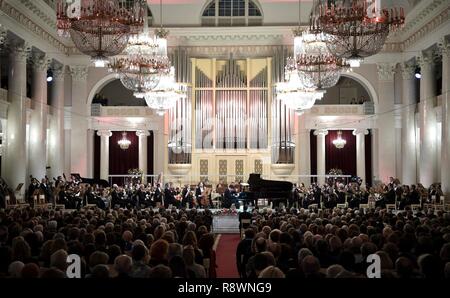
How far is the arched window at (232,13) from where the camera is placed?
31.2 metres

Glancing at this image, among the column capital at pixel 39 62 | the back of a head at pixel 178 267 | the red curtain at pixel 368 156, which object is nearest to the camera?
the back of a head at pixel 178 267

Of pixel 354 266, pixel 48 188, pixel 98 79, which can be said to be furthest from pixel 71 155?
pixel 354 266

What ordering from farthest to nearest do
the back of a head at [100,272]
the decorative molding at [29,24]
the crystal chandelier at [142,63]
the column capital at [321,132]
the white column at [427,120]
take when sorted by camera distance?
the column capital at [321,132] → the white column at [427,120] → the decorative molding at [29,24] → the crystal chandelier at [142,63] → the back of a head at [100,272]

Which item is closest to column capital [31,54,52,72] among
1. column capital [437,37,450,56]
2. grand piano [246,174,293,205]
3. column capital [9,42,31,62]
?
column capital [9,42,31,62]

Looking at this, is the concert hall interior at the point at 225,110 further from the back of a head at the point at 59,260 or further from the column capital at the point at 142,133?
the back of a head at the point at 59,260

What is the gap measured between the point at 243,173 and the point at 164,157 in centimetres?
412

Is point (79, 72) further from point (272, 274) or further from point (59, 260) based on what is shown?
point (272, 274)

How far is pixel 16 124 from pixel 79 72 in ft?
23.3

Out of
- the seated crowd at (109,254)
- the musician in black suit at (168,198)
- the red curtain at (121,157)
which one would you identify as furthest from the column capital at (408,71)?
the seated crowd at (109,254)

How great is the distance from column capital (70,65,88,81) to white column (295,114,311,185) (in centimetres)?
1108

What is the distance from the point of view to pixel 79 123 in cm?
3075

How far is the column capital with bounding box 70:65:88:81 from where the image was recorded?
30484 millimetres

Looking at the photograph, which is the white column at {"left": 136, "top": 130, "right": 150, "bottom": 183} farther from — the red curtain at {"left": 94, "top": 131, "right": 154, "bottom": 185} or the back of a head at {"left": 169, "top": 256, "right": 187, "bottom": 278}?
the back of a head at {"left": 169, "top": 256, "right": 187, "bottom": 278}

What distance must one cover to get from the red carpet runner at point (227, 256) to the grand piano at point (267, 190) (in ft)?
15.9
